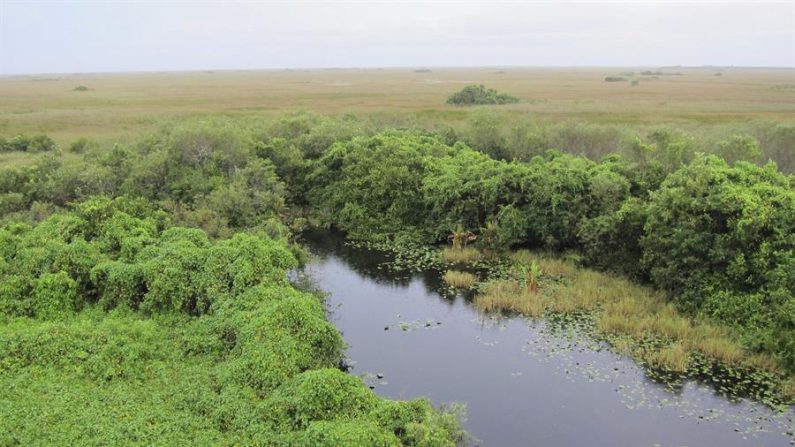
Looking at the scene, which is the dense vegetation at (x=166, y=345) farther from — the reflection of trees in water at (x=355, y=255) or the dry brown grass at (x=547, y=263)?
the dry brown grass at (x=547, y=263)

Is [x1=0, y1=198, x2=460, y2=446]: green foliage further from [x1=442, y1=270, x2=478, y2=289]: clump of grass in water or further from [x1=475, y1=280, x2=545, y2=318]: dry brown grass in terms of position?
[x1=475, y1=280, x2=545, y2=318]: dry brown grass

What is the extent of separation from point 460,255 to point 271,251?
970 centimetres

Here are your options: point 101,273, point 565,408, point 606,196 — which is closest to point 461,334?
point 565,408

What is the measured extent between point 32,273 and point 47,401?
648cm

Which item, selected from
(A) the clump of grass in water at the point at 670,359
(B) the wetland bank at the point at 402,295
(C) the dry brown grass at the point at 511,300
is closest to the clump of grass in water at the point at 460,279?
(B) the wetland bank at the point at 402,295

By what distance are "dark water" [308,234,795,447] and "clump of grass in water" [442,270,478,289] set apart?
104 cm

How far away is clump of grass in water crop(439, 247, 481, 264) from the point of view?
80.2 ft

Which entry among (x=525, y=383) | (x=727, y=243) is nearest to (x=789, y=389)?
(x=727, y=243)

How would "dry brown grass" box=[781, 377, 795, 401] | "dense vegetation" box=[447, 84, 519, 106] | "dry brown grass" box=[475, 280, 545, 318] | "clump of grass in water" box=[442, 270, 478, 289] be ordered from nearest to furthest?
"dry brown grass" box=[781, 377, 795, 401] < "dry brown grass" box=[475, 280, 545, 318] < "clump of grass in water" box=[442, 270, 478, 289] < "dense vegetation" box=[447, 84, 519, 106]

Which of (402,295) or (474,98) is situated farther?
(474,98)

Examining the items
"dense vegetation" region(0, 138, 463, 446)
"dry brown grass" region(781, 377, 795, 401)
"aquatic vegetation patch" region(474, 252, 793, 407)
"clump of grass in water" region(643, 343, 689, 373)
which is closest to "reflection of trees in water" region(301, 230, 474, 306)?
"aquatic vegetation patch" region(474, 252, 793, 407)

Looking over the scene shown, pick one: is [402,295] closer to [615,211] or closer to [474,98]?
[615,211]

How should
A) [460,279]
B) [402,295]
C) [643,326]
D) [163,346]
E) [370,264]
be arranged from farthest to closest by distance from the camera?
[370,264]
[460,279]
[402,295]
[643,326]
[163,346]

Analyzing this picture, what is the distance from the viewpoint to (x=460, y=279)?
72.3 ft
